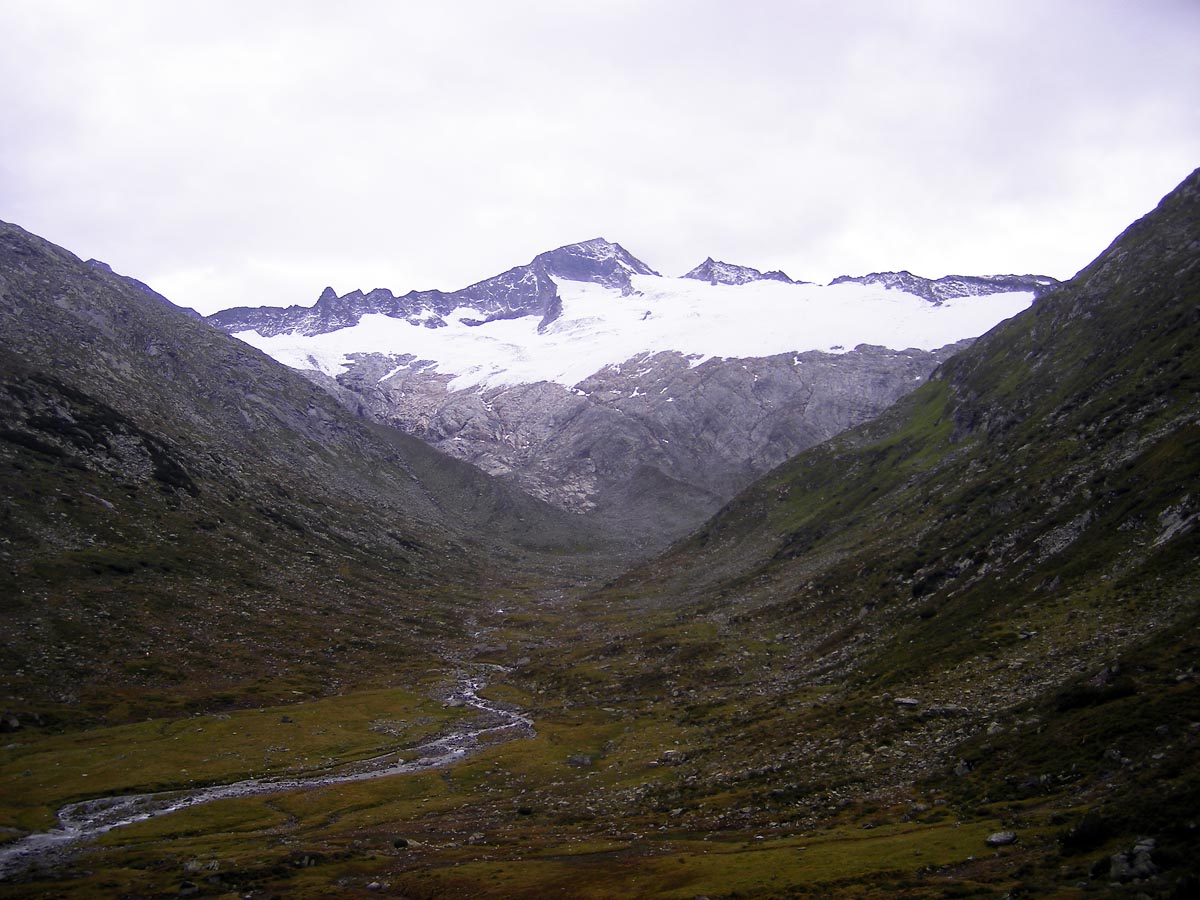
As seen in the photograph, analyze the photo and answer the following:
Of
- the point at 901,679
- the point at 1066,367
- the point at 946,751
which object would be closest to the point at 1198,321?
the point at 1066,367

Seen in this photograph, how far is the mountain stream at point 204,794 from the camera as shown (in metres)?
46.7

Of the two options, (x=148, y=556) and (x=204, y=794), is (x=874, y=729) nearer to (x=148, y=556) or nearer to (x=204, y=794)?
(x=204, y=794)

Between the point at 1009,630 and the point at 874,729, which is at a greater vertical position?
the point at 1009,630

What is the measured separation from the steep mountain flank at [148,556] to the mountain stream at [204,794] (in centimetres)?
2372

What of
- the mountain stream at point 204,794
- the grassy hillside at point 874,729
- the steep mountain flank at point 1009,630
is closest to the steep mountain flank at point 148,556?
the grassy hillside at point 874,729

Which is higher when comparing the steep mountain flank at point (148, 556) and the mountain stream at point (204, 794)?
the steep mountain flank at point (148, 556)

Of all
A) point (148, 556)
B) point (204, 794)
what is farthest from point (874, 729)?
point (148, 556)

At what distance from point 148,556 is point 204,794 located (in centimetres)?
6659

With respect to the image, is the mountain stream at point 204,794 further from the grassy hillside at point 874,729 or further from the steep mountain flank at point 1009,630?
the steep mountain flank at point 1009,630

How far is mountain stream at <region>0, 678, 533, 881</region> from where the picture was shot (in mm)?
46656

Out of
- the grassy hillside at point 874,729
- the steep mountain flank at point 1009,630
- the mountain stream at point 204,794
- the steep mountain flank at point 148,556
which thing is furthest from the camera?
the steep mountain flank at point 148,556

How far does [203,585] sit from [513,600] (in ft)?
257

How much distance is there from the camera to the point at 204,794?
62.7 m

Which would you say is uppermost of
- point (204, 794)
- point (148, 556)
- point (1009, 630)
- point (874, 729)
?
point (148, 556)
